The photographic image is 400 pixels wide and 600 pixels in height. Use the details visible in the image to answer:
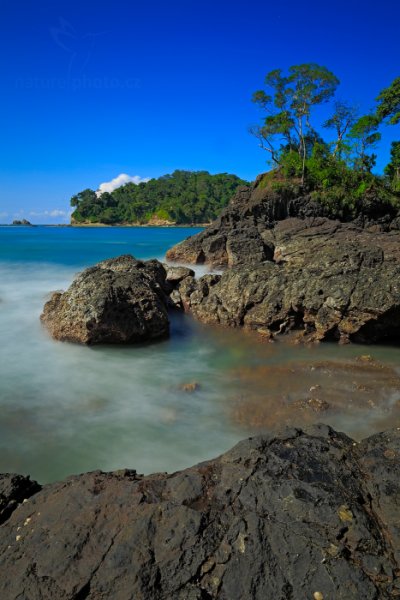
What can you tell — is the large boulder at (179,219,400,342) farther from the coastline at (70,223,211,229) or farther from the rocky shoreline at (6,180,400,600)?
the coastline at (70,223,211,229)

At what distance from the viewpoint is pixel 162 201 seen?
141 meters

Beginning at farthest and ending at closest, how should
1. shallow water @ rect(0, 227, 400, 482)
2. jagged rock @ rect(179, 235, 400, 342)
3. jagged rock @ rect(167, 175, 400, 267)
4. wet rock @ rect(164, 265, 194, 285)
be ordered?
jagged rock @ rect(167, 175, 400, 267), wet rock @ rect(164, 265, 194, 285), jagged rock @ rect(179, 235, 400, 342), shallow water @ rect(0, 227, 400, 482)

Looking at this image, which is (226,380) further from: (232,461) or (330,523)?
(330,523)

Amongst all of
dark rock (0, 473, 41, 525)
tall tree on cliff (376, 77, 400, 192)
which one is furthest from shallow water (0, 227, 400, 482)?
tall tree on cliff (376, 77, 400, 192)

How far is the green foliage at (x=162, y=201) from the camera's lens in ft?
427

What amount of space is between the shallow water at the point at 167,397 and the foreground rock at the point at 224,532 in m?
2.05

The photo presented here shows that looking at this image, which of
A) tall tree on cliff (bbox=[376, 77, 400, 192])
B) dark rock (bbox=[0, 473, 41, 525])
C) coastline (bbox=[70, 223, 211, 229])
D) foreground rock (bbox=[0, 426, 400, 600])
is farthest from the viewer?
coastline (bbox=[70, 223, 211, 229])

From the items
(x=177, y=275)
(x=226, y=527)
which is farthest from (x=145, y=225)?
(x=226, y=527)

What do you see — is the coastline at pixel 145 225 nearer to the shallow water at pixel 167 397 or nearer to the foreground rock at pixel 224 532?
the shallow water at pixel 167 397

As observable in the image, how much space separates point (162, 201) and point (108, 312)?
13697cm

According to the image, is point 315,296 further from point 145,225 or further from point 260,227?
point 145,225

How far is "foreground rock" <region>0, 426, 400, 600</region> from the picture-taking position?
2.25 meters

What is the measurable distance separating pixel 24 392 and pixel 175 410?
2702 mm

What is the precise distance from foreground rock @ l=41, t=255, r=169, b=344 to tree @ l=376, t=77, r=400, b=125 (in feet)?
89.5
